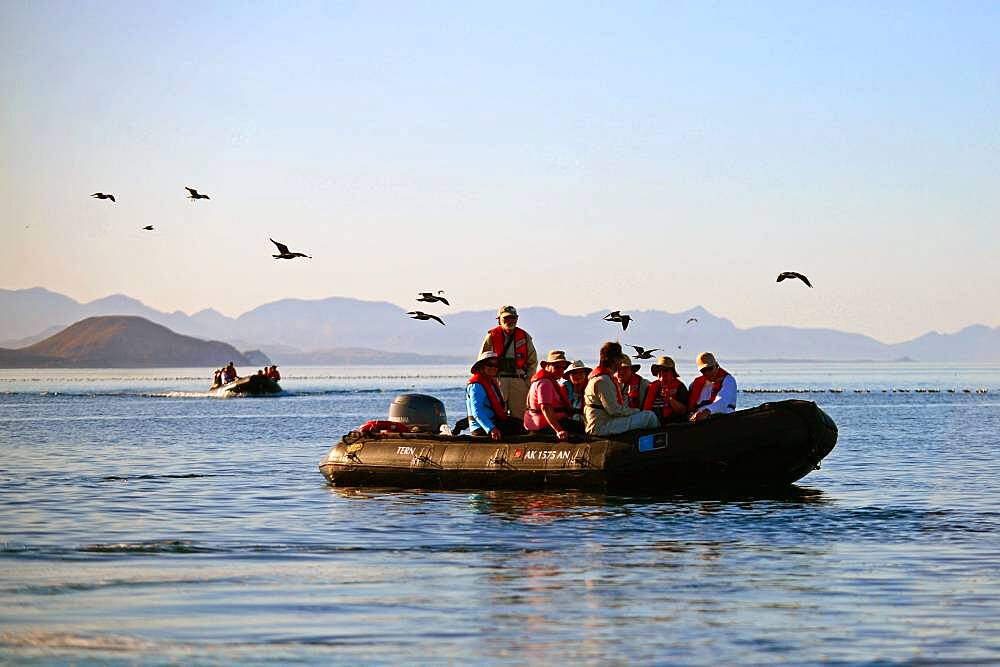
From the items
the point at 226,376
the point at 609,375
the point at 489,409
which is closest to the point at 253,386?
the point at 226,376

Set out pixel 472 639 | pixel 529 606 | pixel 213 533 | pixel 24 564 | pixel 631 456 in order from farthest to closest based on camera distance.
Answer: pixel 631 456 < pixel 213 533 < pixel 24 564 < pixel 529 606 < pixel 472 639

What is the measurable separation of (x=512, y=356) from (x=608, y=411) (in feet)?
5.85

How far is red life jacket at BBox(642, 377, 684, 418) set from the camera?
22.3 metres

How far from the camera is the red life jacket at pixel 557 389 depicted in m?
21.3

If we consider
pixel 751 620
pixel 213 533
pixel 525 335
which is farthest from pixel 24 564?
pixel 525 335

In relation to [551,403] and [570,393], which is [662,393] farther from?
[551,403]

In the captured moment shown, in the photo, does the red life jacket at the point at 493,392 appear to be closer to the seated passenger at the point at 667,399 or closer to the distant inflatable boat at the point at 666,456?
the distant inflatable boat at the point at 666,456

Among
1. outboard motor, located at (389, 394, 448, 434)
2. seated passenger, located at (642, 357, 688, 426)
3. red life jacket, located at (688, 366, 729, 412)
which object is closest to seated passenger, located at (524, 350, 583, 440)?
seated passenger, located at (642, 357, 688, 426)

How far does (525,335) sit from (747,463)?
3694 millimetres

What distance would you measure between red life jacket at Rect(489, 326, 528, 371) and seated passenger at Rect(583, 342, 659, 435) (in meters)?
1.19

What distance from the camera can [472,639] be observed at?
36.7ft

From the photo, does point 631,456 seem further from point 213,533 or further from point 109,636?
point 109,636

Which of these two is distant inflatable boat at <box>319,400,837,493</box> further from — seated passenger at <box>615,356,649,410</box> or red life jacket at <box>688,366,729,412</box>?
seated passenger at <box>615,356,649,410</box>

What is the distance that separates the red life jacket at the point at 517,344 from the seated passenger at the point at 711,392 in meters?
2.48
